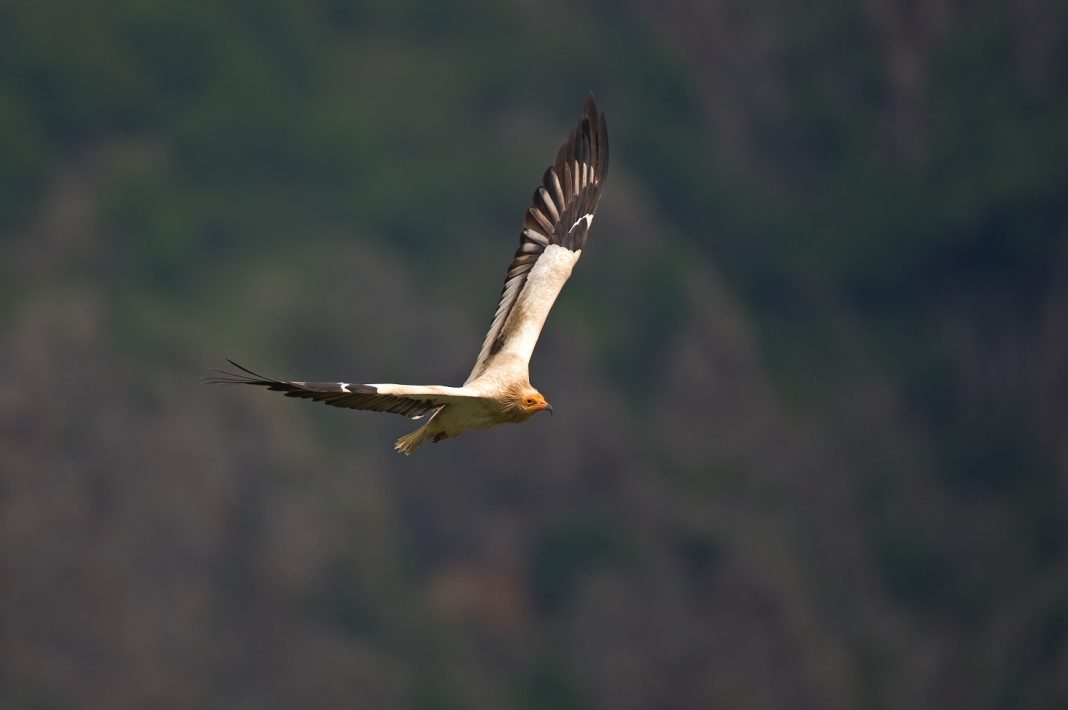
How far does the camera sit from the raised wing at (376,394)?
1297cm

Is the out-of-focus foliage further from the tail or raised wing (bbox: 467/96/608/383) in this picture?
the tail

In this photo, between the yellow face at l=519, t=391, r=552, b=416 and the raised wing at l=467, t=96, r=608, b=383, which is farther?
the raised wing at l=467, t=96, r=608, b=383

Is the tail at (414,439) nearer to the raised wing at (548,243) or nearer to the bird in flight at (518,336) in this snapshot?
the bird in flight at (518,336)

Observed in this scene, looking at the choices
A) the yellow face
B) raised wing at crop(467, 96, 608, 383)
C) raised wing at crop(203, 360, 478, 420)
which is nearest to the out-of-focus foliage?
raised wing at crop(467, 96, 608, 383)

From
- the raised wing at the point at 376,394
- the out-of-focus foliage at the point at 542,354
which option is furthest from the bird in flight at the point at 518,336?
the out-of-focus foliage at the point at 542,354

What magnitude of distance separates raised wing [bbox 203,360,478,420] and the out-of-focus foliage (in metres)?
33.2

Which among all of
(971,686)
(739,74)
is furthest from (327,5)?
(971,686)

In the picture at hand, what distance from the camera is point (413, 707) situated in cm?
4681

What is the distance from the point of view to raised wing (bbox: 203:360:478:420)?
13.0 m

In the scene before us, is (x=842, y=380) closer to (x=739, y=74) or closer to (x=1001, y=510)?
(x=1001, y=510)

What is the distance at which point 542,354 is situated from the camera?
5153cm

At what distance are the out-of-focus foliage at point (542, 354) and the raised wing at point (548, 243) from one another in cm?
3002

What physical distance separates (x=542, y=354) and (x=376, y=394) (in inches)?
1497

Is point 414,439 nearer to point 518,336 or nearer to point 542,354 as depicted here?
point 518,336
